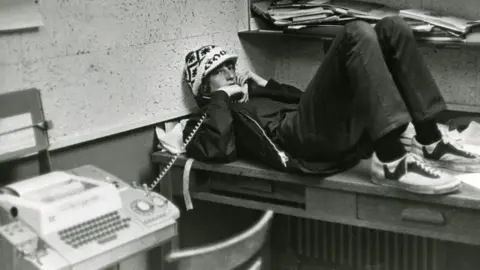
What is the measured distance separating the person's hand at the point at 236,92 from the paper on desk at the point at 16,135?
0.76m

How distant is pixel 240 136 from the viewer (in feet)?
8.01

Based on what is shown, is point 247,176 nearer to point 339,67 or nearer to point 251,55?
→ point 339,67

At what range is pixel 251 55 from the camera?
311 cm

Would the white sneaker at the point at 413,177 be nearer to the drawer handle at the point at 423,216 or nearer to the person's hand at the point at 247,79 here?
the drawer handle at the point at 423,216

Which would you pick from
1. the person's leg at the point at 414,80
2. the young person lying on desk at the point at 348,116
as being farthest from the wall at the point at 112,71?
the person's leg at the point at 414,80

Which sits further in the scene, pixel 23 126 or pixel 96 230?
pixel 23 126

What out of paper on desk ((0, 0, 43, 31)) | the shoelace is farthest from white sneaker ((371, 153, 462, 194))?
paper on desk ((0, 0, 43, 31))

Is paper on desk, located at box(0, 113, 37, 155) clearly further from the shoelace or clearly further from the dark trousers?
the shoelace

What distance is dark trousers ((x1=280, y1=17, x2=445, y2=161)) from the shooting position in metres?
2.02

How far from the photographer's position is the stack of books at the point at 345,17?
254 cm

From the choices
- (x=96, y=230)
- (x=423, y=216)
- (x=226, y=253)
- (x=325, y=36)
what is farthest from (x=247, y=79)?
(x=226, y=253)

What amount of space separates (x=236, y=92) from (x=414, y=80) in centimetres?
72

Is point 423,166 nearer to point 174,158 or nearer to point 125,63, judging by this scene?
point 174,158

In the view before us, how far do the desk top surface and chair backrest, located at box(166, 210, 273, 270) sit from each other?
34.1 inches
